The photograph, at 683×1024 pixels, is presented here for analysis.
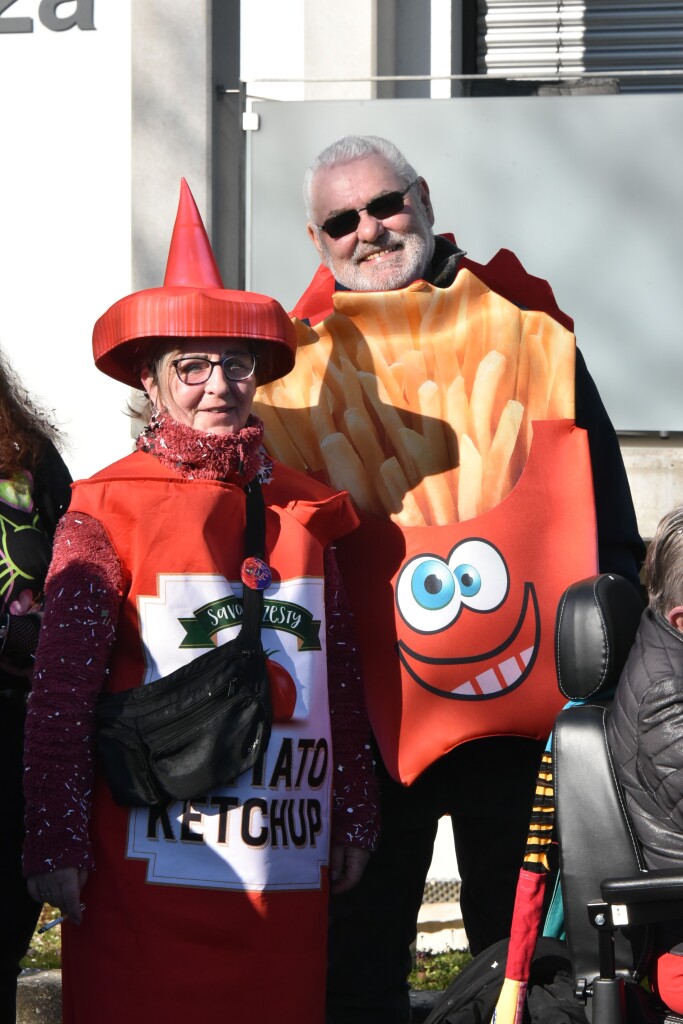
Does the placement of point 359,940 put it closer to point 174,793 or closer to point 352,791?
point 352,791

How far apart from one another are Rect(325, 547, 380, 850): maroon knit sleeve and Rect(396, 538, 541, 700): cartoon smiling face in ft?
0.43

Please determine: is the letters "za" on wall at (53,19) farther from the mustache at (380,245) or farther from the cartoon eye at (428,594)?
the cartoon eye at (428,594)

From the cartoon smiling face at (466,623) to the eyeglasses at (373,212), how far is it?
27.0 inches

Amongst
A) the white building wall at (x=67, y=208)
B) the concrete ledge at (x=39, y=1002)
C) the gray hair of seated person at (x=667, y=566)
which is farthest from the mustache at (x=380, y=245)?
the concrete ledge at (x=39, y=1002)

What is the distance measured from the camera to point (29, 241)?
448 cm

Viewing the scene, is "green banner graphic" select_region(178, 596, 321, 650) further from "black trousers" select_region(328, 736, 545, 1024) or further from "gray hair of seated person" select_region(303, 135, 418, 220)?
"gray hair of seated person" select_region(303, 135, 418, 220)

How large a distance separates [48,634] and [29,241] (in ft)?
8.30

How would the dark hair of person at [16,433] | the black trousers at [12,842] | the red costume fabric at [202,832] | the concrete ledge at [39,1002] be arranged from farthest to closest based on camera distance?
1. the concrete ledge at [39,1002]
2. the dark hair of person at [16,433]
3. the black trousers at [12,842]
4. the red costume fabric at [202,832]

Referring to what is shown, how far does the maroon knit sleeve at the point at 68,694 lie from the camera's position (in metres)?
2.18

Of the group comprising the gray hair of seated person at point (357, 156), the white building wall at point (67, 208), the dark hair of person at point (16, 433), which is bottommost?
the dark hair of person at point (16, 433)

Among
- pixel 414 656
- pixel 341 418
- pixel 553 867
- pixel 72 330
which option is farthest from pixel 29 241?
Answer: pixel 553 867

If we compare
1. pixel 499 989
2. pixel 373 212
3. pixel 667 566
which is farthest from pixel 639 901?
pixel 373 212

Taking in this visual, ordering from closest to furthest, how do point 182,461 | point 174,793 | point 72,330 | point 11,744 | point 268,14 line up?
point 174,793 → point 182,461 → point 11,744 → point 72,330 → point 268,14

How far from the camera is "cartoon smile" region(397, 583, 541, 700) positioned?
2590mm
